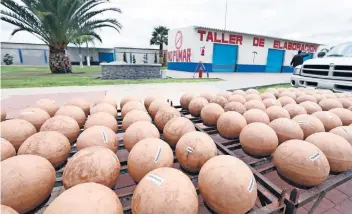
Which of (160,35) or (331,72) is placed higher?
(160,35)

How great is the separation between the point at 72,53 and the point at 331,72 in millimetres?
48194

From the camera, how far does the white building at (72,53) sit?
41.2m

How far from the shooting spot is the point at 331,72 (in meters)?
7.15

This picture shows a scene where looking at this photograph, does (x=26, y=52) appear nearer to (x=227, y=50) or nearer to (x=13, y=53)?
(x=13, y=53)

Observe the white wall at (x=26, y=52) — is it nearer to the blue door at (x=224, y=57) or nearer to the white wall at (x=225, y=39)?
the white wall at (x=225, y=39)

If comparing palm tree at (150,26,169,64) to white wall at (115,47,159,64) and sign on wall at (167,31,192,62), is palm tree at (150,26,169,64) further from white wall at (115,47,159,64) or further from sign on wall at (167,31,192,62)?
sign on wall at (167,31,192,62)

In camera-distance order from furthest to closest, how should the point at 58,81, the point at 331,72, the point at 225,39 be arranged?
1. the point at 225,39
2. the point at 58,81
3. the point at 331,72

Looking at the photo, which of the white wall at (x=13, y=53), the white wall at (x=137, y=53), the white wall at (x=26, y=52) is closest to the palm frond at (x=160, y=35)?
the white wall at (x=137, y=53)

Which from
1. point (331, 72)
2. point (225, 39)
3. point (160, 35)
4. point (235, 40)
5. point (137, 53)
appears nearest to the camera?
point (331, 72)

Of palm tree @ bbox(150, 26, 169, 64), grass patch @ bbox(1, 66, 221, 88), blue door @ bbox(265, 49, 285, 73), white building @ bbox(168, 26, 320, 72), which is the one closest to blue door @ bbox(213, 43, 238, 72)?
white building @ bbox(168, 26, 320, 72)

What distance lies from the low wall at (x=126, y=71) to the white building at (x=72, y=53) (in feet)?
96.6

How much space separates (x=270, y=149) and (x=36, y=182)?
2674mm

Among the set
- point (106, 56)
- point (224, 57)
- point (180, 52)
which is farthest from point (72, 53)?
point (224, 57)

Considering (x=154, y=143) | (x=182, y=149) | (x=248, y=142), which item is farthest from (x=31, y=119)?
(x=248, y=142)
